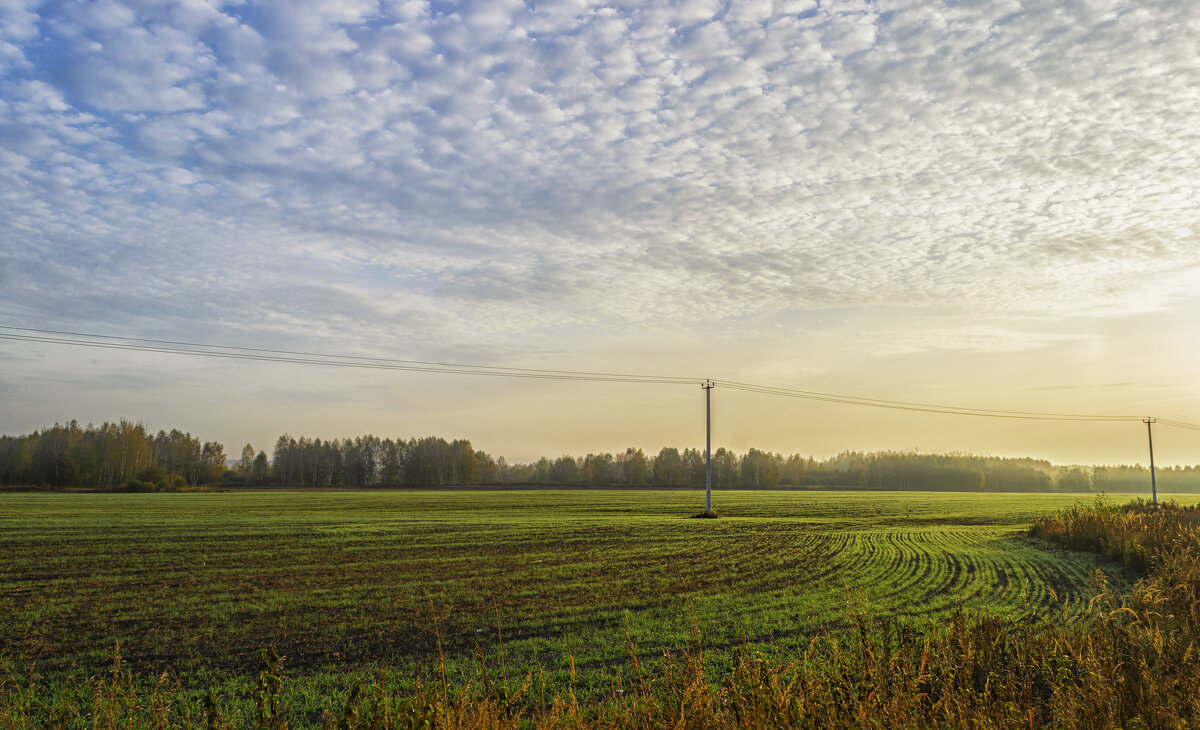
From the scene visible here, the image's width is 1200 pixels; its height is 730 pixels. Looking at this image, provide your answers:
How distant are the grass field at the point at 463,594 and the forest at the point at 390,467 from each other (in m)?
112

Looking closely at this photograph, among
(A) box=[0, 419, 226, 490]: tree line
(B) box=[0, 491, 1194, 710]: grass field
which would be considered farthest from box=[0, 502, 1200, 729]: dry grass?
(A) box=[0, 419, 226, 490]: tree line

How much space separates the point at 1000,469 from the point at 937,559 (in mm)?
198874

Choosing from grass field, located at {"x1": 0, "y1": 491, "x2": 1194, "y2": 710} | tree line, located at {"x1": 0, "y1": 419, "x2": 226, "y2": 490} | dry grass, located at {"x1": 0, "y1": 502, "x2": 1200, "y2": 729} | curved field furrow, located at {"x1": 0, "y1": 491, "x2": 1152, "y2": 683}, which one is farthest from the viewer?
tree line, located at {"x1": 0, "y1": 419, "x2": 226, "y2": 490}

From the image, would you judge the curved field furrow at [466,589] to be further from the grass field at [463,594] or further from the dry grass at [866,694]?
the dry grass at [866,694]

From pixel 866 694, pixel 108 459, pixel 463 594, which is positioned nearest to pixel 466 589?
pixel 463 594

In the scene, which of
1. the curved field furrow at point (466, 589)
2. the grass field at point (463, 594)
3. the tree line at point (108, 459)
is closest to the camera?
the grass field at point (463, 594)

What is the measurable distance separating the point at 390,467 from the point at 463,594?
155015 mm

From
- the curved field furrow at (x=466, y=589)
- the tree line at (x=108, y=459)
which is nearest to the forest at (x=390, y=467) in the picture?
the tree line at (x=108, y=459)

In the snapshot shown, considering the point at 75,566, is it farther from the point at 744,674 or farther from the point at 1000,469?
the point at 1000,469

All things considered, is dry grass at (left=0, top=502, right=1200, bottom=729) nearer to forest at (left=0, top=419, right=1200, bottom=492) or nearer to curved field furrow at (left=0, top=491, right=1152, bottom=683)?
curved field furrow at (left=0, top=491, right=1152, bottom=683)

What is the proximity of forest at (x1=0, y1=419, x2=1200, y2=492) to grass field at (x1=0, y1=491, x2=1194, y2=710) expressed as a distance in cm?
11168

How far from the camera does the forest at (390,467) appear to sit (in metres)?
133

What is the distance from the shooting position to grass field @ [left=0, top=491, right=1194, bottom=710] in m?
11.9

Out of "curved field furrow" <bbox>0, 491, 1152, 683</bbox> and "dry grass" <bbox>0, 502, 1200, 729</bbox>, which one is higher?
"dry grass" <bbox>0, 502, 1200, 729</bbox>
